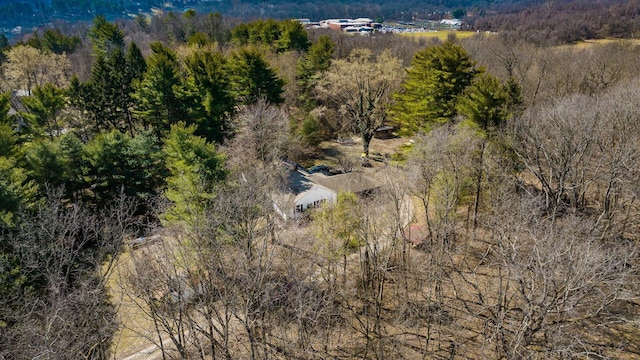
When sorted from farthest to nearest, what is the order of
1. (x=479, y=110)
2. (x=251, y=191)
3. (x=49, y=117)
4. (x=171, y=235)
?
(x=49, y=117), (x=479, y=110), (x=171, y=235), (x=251, y=191)

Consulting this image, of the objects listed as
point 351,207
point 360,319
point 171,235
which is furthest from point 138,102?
point 360,319

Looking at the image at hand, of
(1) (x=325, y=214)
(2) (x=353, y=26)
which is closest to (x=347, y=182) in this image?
(1) (x=325, y=214)

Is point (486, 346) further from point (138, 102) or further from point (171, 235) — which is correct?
point (138, 102)

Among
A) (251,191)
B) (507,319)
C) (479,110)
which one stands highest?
(479,110)

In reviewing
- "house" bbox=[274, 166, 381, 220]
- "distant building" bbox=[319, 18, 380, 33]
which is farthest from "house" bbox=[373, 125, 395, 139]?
"distant building" bbox=[319, 18, 380, 33]

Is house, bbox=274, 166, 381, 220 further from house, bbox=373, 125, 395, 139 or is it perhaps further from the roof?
house, bbox=373, 125, 395, 139

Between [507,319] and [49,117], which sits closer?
[507,319]
